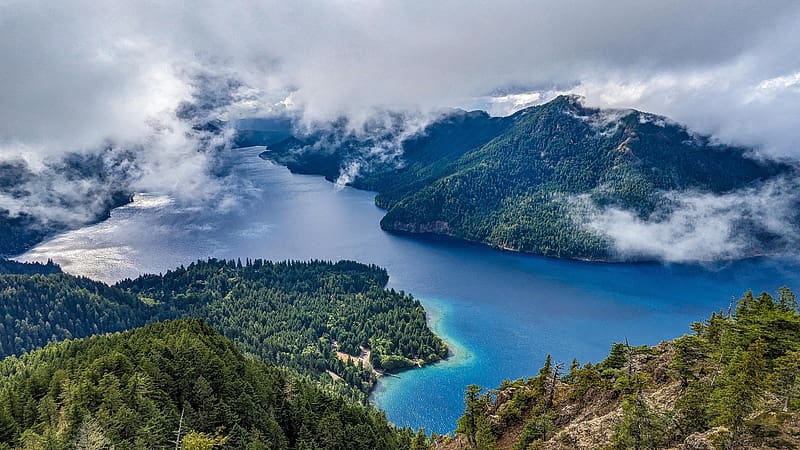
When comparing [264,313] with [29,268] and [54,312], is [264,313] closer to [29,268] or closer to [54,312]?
[54,312]

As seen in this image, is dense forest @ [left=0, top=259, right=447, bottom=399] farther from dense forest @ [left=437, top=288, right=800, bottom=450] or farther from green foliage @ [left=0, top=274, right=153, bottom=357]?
dense forest @ [left=437, top=288, right=800, bottom=450]

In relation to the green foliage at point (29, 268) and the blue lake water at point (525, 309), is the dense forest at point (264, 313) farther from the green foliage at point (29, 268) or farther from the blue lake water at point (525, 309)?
the green foliage at point (29, 268)

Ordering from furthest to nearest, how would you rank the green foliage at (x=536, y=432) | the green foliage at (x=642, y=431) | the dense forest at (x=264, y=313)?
1. the dense forest at (x=264, y=313)
2. the green foliage at (x=536, y=432)
3. the green foliage at (x=642, y=431)

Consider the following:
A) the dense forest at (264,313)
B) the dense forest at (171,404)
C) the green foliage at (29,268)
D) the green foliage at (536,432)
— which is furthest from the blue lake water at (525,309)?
the green foliage at (536,432)

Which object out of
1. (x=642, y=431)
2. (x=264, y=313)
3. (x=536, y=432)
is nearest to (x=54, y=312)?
(x=264, y=313)

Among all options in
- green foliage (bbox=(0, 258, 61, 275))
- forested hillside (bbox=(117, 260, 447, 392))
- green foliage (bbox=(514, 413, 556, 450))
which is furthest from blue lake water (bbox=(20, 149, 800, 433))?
green foliage (bbox=(514, 413, 556, 450))

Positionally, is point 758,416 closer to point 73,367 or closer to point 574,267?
point 73,367
